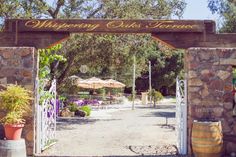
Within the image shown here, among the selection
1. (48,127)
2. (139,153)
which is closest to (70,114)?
(48,127)

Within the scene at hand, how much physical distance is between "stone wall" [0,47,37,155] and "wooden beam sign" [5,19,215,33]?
0.54 metres

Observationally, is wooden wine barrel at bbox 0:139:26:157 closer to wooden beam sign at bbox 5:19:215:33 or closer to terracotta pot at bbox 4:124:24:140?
terracotta pot at bbox 4:124:24:140

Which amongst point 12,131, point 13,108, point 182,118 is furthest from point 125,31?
point 12,131

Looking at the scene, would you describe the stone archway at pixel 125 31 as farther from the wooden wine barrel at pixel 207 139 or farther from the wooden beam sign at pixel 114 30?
the wooden wine barrel at pixel 207 139

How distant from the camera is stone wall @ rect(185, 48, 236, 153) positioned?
29.3ft

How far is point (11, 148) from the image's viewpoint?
7.97 metres

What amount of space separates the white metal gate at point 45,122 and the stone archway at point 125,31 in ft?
0.99

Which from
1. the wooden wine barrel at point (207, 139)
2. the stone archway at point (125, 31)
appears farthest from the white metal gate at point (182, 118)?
the wooden wine barrel at point (207, 139)

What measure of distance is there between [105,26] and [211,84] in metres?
2.70

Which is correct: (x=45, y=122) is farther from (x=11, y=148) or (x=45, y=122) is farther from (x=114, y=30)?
(x=114, y=30)

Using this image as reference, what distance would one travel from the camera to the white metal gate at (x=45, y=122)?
30.3ft

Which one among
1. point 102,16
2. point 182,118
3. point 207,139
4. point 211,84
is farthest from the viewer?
point 102,16

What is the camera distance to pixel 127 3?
60.1 feet

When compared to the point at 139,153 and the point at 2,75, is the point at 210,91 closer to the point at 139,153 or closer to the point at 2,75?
the point at 139,153
